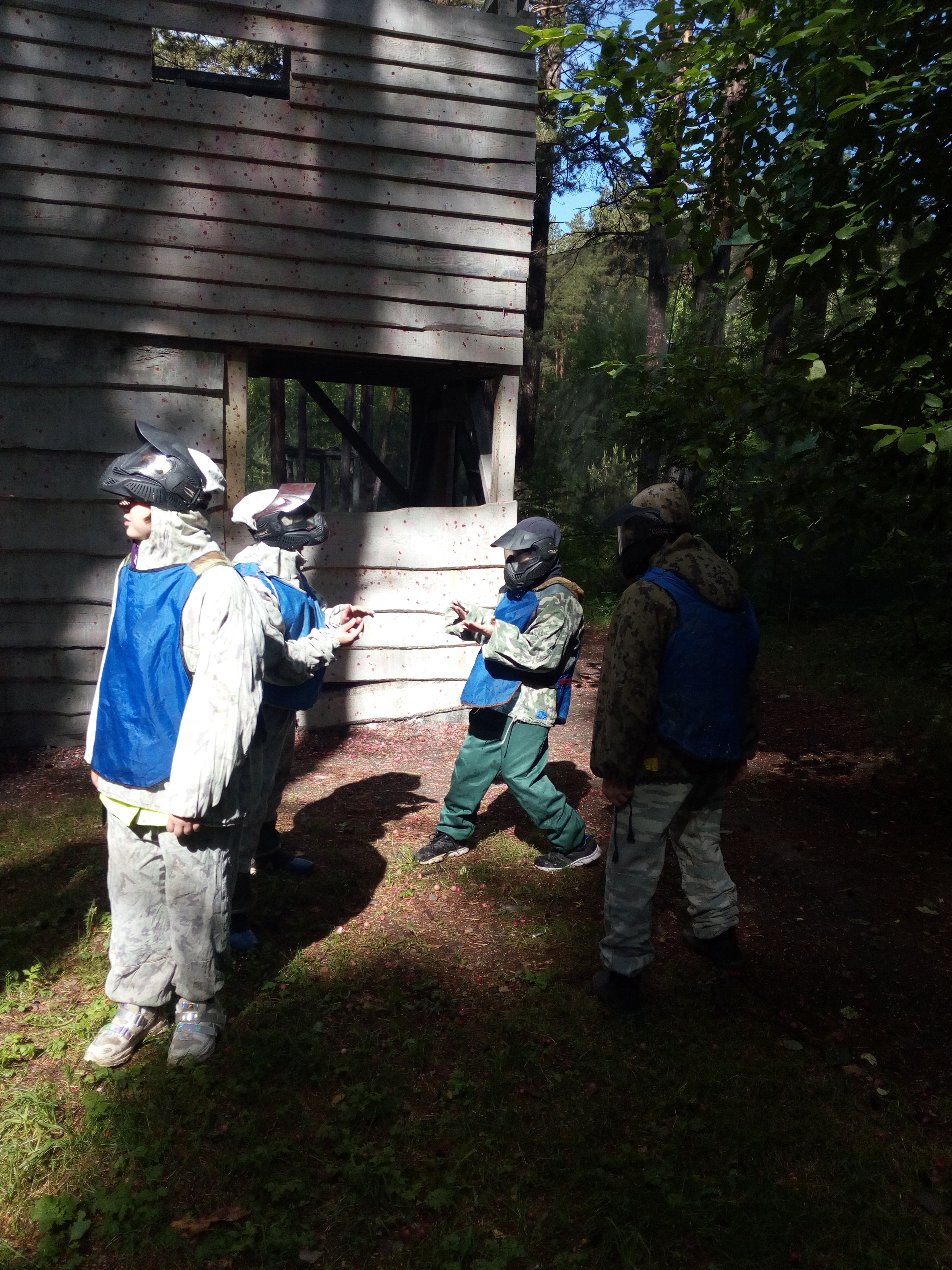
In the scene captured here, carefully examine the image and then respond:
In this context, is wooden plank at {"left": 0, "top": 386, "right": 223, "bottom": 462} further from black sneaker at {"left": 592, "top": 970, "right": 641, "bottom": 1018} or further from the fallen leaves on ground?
the fallen leaves on ground

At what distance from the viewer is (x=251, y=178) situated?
7082 mm

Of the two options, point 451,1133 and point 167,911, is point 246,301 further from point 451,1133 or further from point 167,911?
point 451,1133

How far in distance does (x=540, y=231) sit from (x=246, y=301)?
31.3ft

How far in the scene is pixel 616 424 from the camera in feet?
72.3

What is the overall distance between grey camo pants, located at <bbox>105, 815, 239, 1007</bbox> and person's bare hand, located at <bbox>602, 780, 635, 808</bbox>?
1435mm

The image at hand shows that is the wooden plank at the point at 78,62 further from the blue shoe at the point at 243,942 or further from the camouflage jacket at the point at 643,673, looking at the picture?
the blue shoe at the point at 243,942

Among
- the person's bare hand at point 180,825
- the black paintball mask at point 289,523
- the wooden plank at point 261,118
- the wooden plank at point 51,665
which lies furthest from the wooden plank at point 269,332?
the person's bare hand at point 180,825

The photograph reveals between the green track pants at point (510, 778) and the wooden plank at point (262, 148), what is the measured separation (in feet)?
A: 15.3

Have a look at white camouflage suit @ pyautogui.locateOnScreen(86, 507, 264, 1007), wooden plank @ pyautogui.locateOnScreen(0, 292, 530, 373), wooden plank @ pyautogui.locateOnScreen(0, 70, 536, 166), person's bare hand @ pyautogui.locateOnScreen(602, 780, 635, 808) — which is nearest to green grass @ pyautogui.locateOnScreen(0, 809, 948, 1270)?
white camouflage suit @ pyautogui.locateOnScreen(86, 507, 264, 1007)

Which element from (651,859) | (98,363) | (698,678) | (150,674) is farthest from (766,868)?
(98,363)

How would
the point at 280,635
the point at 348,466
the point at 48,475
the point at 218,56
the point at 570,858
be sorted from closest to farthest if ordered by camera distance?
the point at 280,635 < the point at 570,858 < the point at 48,475 < the point at 218,56 < the point at 348,466

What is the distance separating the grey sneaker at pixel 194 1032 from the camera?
3.51 m

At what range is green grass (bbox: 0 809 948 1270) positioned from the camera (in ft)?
9.20

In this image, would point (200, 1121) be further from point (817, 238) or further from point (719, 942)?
point (817, 238)
